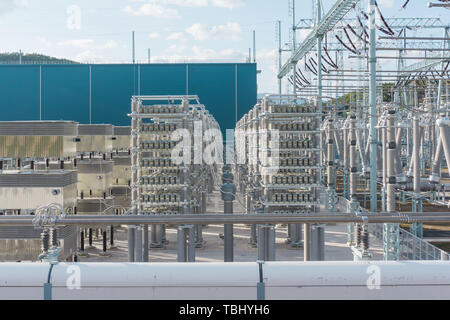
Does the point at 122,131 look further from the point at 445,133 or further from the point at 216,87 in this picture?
the point at 445,133

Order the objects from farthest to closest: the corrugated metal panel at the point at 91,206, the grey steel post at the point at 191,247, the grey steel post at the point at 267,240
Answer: the corrugated metal panel at the point at 91,206
the grey steel post at the point at 191,247
the grey steel post at the point at 267,240

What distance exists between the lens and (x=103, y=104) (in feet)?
105

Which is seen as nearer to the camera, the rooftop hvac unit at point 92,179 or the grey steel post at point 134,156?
the grey steel post at point 134,156

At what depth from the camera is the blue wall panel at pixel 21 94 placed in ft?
106

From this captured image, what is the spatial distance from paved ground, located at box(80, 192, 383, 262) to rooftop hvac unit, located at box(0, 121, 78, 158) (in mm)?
2762

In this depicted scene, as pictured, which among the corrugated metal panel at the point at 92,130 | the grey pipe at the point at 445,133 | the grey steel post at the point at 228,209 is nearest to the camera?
the grey steel post at the point at 228,209

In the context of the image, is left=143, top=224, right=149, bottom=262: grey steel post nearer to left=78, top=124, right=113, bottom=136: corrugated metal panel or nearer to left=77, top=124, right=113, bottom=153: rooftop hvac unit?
left=77, top=124, right=113, bottom=153: rooftop hvac unit

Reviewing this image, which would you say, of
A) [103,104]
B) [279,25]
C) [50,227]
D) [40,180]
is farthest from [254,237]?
[279,25]

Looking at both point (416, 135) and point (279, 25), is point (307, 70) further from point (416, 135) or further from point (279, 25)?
point (416, 135)

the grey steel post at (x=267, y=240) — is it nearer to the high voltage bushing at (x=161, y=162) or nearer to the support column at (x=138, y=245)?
the high voltage bushing at (x=161, y=162)

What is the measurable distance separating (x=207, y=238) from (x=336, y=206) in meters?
7.06

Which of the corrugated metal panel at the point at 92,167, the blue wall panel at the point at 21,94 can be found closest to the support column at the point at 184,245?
the corrugated metal panel at the point at 92,167

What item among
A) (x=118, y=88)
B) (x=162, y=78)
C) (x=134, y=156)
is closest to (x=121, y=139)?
(x=134, y=156)
